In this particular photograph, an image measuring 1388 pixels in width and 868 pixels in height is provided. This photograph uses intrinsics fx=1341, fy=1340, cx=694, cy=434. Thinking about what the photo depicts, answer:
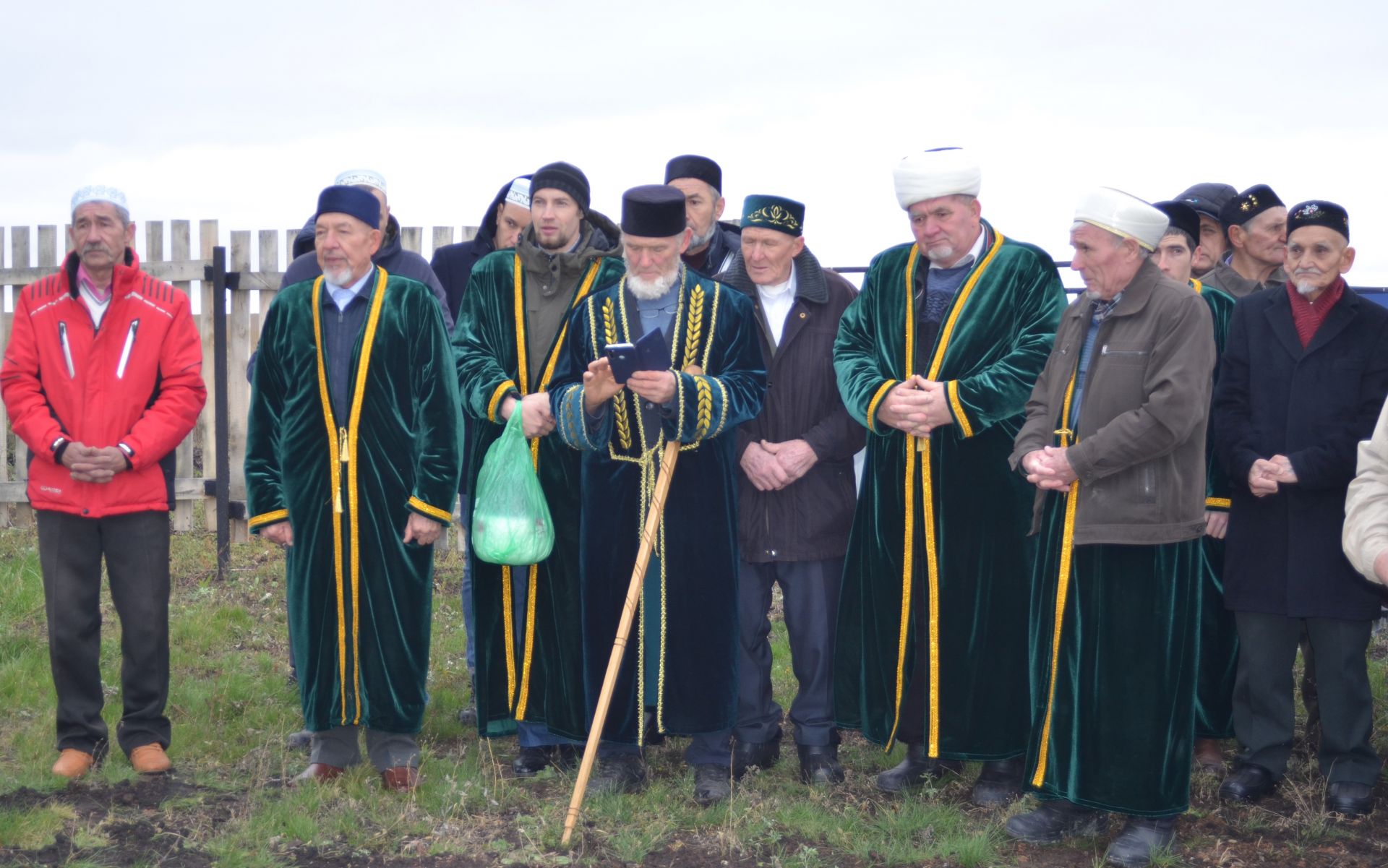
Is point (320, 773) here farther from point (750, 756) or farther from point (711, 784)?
point (750, 756)

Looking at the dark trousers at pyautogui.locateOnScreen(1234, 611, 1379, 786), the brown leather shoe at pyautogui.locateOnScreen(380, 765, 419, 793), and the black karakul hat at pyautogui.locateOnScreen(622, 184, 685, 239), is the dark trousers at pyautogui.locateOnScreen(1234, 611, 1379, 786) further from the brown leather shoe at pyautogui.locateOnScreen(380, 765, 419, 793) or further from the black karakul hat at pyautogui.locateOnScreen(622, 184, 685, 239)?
the brown leather shoe at pyautogui.locateOnScreen(380, 765, 419, 793)

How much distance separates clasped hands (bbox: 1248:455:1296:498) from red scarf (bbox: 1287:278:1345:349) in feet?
1.50

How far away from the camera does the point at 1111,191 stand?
14.3ft

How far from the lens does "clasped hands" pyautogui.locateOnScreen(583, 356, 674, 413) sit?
4586 mm

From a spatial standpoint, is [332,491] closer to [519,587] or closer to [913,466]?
[519,587]

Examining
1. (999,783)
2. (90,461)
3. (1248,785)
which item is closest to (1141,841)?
(999,783)

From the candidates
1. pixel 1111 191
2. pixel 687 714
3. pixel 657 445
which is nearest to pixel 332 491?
pixel 657 445

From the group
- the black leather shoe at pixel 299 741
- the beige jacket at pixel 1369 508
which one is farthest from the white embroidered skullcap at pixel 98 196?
the beige jacket at pixel 1369 508

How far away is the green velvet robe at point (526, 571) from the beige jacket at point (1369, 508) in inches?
113

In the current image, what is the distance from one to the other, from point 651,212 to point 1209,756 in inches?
123

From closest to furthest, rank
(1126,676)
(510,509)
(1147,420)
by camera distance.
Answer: (1147,420)
(1126,676)
(510,509)

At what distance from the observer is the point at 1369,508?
2920 mm

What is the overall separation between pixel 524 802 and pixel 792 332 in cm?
202

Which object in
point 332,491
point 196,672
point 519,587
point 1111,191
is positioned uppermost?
point 1111,191
